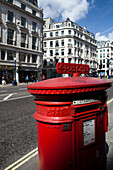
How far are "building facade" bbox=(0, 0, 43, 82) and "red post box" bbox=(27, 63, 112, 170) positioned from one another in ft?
68.2

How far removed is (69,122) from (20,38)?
27.6m

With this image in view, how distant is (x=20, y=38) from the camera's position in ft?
85.7

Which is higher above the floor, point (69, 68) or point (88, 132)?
point (69, 68)

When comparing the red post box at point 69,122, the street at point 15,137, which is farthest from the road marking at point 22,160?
the red post box at point 69,122

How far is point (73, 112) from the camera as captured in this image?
4.10 ft

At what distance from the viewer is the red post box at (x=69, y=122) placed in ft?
4.10

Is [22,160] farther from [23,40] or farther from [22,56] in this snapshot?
[23,40]

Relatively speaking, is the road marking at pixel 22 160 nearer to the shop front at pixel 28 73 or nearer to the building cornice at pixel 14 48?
the building cornice at pixel 14 48

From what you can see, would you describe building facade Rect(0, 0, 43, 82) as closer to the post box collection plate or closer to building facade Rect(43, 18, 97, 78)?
building facade Rect(43, 18, 97, 78)

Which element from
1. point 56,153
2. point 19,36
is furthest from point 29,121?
point 19,36

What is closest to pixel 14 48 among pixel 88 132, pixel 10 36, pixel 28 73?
pixel 10 36

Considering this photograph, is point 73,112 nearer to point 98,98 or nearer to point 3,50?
point 98,98

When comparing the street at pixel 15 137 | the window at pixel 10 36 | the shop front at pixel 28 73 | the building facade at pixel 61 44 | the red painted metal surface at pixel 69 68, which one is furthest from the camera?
the building facade at pixel 61 44

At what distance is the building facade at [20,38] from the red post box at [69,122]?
20778mm
